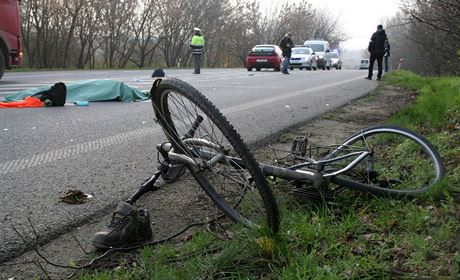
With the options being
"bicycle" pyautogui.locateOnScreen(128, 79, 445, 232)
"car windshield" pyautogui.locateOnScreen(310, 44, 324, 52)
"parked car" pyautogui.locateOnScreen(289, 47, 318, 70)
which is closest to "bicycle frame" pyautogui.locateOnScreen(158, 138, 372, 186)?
"bicycle" pyautogui.locateOnScreen(128, 79, 445, 232)

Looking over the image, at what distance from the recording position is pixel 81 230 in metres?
2.72

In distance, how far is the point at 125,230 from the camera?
246 centimetres

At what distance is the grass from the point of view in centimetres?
197

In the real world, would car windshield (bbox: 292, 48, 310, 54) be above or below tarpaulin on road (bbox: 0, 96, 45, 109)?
above

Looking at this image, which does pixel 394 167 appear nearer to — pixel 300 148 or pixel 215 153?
pixel 300 148

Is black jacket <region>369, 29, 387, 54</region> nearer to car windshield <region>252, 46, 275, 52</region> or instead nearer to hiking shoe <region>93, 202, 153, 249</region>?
car windshield <region>252, 46, 275, 52</region>

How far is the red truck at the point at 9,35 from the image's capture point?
12.9 metres

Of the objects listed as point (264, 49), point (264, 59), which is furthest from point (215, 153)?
point (264, 49)

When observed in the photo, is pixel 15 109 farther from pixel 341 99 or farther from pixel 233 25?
pixel 233 25

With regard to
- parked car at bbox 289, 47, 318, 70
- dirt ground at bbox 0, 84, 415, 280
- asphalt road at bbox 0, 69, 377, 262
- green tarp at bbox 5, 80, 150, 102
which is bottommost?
dirt ground at bbox 0, 84, 415, 280

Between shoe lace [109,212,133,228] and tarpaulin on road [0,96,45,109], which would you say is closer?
shoe lace [109,212,133,228]

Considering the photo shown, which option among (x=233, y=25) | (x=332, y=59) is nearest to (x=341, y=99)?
(x=332, y=59)

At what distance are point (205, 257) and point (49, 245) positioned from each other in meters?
0.88

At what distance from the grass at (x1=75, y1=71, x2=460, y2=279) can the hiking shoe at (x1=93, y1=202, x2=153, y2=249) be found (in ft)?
0.32
